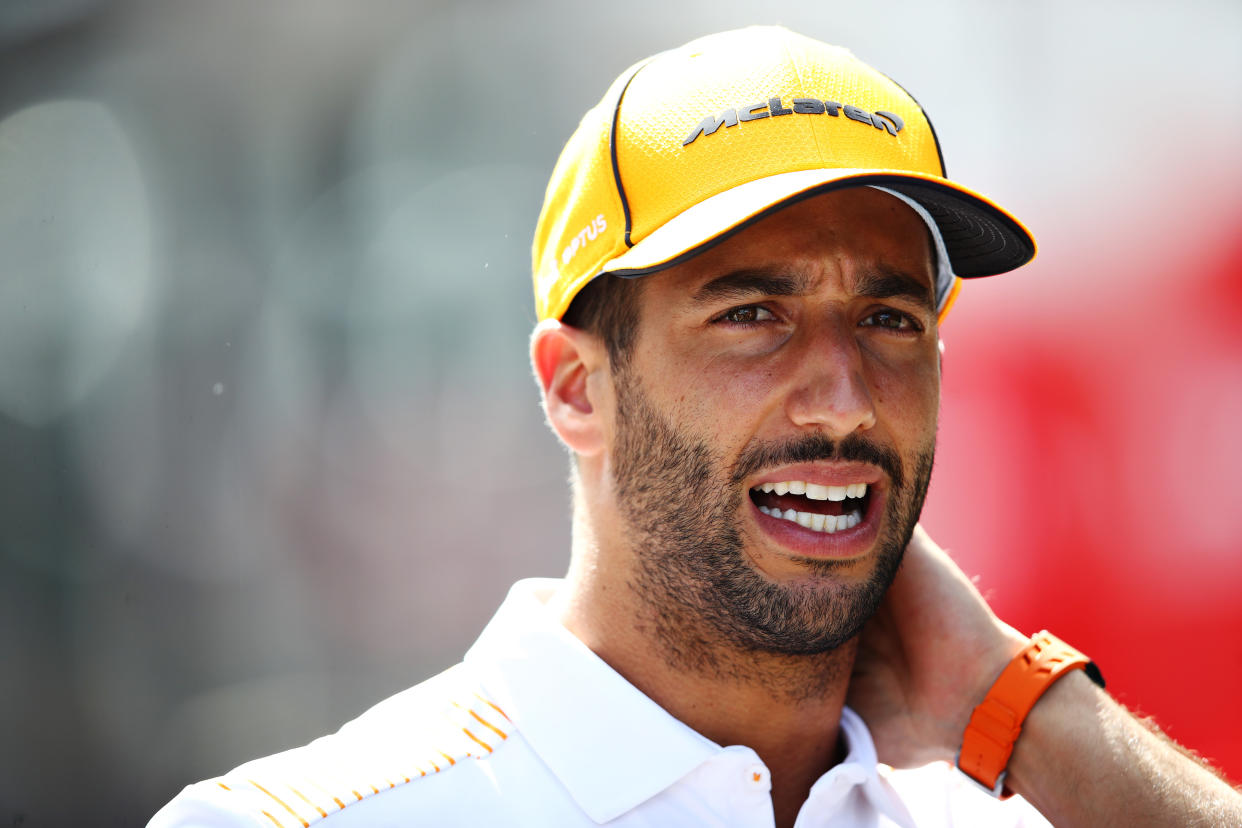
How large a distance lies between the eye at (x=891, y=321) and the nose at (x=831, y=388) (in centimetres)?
12

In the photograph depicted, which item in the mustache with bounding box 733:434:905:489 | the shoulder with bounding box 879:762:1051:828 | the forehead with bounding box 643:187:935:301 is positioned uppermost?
the forehead with bounding box 643:187:935:301

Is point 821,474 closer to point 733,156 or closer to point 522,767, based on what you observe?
point 733,156

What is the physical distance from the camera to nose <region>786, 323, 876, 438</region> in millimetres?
1626

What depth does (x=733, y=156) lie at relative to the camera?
5.41 ft

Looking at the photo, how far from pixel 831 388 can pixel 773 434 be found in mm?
112

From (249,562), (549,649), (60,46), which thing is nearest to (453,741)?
(549,649)

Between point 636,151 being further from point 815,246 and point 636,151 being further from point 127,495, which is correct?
point 127,495

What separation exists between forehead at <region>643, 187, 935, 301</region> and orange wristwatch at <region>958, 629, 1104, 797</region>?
0.67 metres

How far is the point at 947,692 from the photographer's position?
72.8 inches

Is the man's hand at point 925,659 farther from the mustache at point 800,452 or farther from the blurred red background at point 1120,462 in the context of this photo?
the blurred red background at point 1120,462

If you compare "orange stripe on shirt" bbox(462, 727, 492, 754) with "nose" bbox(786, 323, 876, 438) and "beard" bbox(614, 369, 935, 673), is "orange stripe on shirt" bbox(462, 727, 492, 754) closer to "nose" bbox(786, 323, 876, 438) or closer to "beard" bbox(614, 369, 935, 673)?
"beard" bbox(614, 369, 935, 673)

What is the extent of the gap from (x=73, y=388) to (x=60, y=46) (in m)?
0.97

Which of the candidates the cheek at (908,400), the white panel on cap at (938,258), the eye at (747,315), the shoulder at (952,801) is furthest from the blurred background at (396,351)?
the eye at (747,315)

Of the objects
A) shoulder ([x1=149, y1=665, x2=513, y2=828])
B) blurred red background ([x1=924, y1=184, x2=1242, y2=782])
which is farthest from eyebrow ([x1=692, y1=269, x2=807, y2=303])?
blurred red background ([x1=924, y1=184, x2=1242, y2=782])
